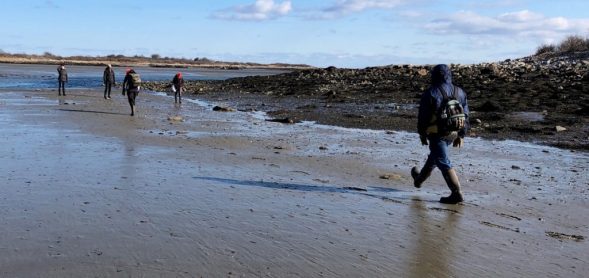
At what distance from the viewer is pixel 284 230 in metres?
5.89

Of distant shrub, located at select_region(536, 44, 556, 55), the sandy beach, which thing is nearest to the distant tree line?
distant shrub, located at select_region(536, 44, 556, 55)

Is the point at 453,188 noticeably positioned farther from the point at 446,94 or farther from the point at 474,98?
the point at 474,98

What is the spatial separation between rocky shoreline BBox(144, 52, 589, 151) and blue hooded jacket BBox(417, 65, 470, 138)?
272 inches

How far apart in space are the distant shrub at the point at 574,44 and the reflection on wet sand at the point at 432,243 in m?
32.6

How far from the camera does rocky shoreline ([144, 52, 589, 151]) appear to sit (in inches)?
625

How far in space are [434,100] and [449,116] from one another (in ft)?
0.86

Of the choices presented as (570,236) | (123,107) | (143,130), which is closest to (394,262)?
(570,236)

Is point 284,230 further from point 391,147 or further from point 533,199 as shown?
point 391,147

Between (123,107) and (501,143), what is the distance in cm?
1386

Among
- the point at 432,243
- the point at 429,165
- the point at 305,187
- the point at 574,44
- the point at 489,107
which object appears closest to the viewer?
the point at 432,243

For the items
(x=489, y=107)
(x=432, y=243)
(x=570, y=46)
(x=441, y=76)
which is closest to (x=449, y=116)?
(x=441, y=76)

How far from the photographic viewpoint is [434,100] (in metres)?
7.17

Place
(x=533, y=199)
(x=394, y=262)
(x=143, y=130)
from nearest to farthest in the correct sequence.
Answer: (x=394, y=262) < (x=533, y=199) < (x=143, y=130)

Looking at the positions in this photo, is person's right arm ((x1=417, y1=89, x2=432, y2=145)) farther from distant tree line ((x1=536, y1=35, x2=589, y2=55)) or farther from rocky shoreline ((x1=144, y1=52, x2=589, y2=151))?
distant tree line ((x1=536, y1=35, x2=589, y2=55))
